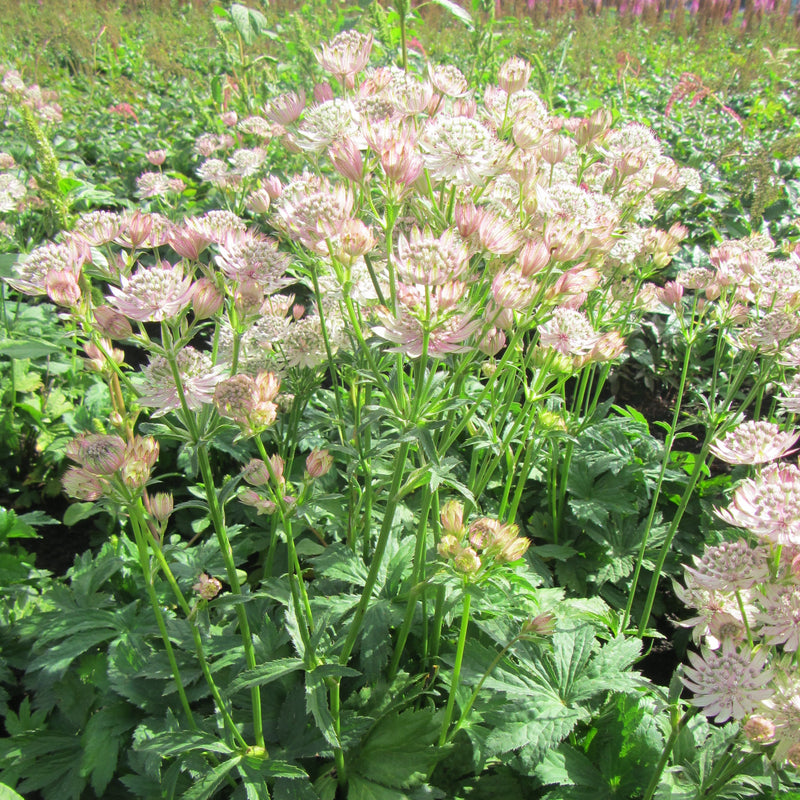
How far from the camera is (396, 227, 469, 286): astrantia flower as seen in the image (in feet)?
3.28

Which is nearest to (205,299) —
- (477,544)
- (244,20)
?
(477,544)

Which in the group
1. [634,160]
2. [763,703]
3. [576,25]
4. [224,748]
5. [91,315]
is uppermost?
[576,25]

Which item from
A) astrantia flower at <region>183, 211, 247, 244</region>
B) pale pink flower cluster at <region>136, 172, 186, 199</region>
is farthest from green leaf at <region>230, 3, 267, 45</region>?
astrantia flower at <region>183, 211, 247, 244</region>

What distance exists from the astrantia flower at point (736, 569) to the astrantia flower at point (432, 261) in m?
0.65

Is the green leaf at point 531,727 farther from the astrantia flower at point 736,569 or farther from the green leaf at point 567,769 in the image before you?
the astrantia flower at point 736,569

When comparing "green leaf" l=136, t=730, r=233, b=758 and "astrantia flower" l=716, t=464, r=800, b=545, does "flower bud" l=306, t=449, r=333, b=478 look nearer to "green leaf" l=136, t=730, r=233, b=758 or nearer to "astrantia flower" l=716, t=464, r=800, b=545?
"green leaf" l=136, t=730, r=233, b=758

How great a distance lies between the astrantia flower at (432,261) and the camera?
1001 millimetres

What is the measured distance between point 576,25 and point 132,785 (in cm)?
1208

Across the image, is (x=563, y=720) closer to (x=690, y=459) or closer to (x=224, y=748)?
(x=224, y=748)

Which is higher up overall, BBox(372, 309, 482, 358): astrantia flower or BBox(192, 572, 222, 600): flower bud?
BBox(372, 309, 482, 358): astrantia flower

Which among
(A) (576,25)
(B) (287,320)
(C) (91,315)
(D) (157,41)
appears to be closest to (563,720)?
(B) (287,320)

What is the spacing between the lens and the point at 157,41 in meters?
9.00

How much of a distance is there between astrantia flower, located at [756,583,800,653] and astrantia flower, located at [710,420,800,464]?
0.32m

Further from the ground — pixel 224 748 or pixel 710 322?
pixel 710 322
